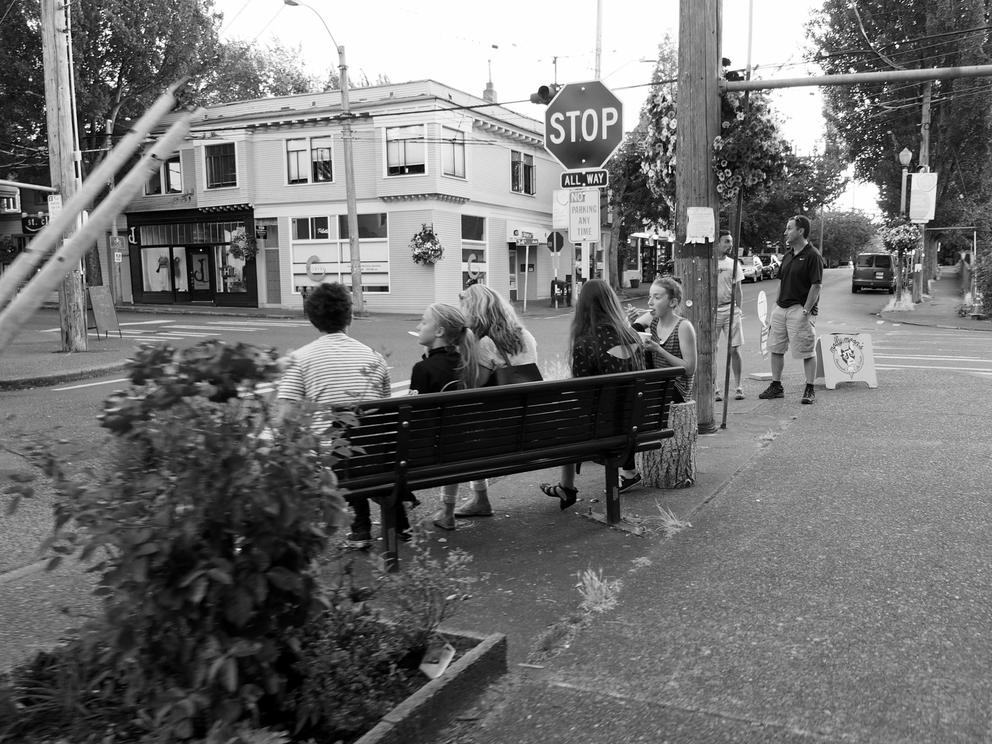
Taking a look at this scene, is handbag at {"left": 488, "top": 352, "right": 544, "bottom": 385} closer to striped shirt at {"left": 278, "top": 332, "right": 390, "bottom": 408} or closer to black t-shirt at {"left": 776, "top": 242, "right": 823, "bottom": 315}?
striped shirt at {"left": 278, "top": 332, "right": 390, "bottom": 408}

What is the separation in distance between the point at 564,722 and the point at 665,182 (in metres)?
5.87

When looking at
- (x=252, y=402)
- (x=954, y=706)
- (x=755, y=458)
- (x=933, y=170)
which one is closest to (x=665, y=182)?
(x=755, y=458)

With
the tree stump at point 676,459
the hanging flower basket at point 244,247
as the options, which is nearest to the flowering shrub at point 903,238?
the hanging flower basket at point 244,247

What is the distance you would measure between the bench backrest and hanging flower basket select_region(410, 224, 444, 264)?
26.1 meters

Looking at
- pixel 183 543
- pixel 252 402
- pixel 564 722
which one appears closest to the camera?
pixel 183 543

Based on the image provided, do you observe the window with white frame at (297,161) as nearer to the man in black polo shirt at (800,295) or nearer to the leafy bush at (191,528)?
the man in black polo shirt at (800,295)

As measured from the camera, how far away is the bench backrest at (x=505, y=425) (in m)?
4.16

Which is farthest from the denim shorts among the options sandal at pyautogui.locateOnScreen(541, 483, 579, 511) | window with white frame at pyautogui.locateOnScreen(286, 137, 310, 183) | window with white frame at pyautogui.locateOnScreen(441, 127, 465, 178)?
window with white frame at pyautogui.locateOnScreen(286, 137, 310, 183)

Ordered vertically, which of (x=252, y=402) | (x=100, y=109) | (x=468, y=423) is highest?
(x=100, y=109)

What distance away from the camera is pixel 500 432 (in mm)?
4711

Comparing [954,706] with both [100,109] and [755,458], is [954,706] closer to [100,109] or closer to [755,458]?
[755,458]

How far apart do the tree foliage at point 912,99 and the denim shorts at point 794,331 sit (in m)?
25.5

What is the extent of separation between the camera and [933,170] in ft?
119

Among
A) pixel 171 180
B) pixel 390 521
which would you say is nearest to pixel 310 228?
pixel 171 180
